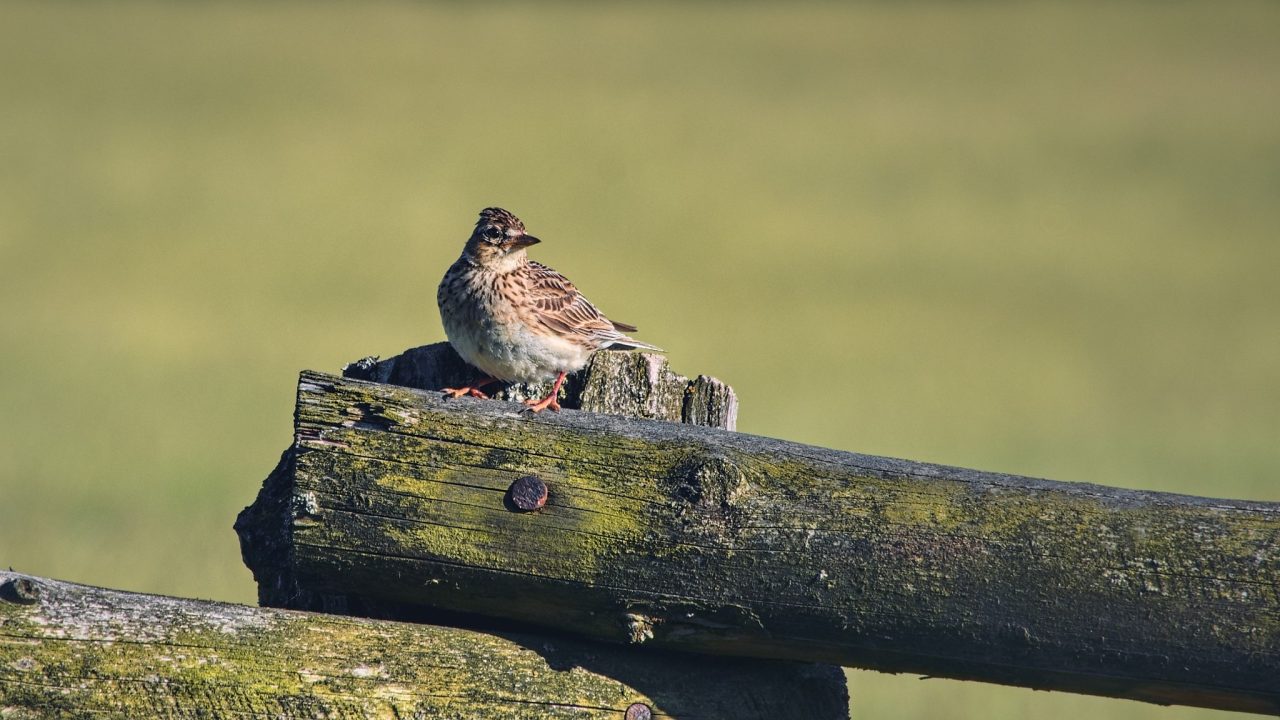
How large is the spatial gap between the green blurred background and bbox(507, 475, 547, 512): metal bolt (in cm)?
629

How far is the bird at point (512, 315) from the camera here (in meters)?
6.50

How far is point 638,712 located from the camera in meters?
4.09

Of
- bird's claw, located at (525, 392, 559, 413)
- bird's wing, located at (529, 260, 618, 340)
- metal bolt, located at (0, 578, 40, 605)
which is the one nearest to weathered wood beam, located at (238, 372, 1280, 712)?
bird's claw, located at (525, 392, 559, 413)

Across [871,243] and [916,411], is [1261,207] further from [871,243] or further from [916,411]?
[916,411]

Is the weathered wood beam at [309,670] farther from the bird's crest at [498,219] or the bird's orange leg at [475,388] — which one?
the bird's crest at [498,219]

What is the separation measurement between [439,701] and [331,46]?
174 ft

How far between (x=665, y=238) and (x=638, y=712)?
3164cm

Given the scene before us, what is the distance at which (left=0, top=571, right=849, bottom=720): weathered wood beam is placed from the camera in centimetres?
374

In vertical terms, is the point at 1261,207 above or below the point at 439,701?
above

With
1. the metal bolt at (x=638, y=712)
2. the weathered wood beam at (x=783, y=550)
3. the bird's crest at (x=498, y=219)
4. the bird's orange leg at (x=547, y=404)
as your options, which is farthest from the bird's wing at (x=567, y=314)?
the metal bolt at (x=638, y=712)

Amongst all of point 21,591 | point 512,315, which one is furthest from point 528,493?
point 512,315

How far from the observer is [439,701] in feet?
13.0

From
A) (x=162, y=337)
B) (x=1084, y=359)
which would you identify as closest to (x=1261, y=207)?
(x=1084, y=359)

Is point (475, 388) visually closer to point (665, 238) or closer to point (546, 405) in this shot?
point (546, 405)
